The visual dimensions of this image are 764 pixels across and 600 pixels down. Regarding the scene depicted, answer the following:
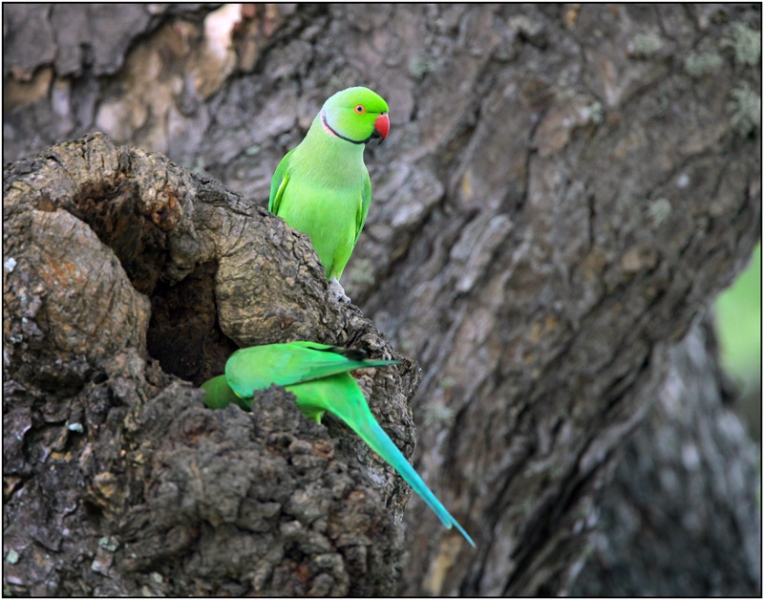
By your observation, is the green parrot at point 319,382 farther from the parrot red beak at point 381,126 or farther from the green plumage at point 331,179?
the parrot red beak at point 381,126

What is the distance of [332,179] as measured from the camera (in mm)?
3986

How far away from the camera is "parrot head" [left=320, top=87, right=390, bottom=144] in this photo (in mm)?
4027

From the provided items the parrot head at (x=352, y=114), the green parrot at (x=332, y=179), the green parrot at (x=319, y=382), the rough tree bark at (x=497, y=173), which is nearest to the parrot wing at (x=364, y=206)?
the green parrot at (x=332, y=179)

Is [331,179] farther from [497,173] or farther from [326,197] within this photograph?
[497,173]

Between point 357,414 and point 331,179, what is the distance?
1931 mm

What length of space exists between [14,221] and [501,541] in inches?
136

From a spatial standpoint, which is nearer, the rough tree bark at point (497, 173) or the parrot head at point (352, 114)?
the parrot head at point (352, 114)

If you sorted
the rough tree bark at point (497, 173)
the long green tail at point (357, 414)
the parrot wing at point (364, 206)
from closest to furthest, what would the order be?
the long green tail at point (357, 414) → the parrot wing at point (364, 206) → the rough tree bark at point (497, 173)

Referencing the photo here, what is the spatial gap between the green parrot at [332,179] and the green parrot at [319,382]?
1.43 metres

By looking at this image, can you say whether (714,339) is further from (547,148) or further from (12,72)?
(12,72)

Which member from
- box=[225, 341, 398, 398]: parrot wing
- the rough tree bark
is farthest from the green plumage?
box=[225, 341, 398, 398]: parrot wing

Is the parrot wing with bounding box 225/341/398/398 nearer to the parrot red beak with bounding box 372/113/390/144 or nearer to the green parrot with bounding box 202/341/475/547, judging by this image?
the green parrot with bounding box 202/341/475/547

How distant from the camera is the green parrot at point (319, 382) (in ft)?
7.35

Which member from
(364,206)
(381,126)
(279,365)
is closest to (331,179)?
(364,206)
